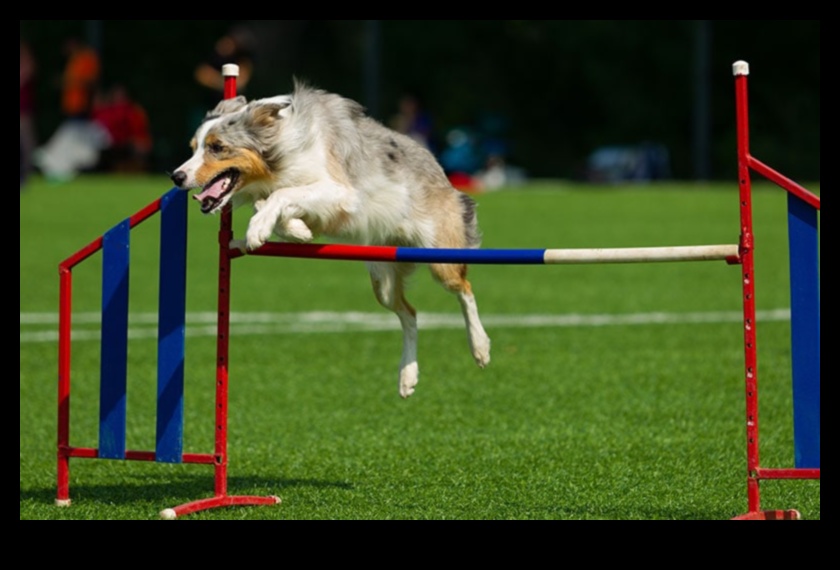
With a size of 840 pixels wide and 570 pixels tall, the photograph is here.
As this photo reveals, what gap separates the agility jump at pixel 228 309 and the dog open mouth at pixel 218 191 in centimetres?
12

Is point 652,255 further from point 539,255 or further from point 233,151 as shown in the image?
point 233,151

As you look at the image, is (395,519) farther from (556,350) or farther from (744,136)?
(556,350)

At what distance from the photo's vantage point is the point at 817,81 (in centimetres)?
3544

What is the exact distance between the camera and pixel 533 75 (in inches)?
1529

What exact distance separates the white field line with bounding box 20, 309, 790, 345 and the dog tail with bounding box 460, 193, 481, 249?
435 centimetres

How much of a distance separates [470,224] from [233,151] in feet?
4.76

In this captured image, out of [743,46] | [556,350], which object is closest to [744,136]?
[556,350]

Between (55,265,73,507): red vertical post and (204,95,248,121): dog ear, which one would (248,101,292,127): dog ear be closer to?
(204,95,248,121): dog ear

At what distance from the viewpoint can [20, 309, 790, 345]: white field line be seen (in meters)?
11.4

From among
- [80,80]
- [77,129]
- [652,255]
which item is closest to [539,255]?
[652,255]

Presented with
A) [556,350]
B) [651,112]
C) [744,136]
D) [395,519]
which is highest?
[651,112]

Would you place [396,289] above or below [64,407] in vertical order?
above

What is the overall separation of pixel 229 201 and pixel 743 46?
101ft

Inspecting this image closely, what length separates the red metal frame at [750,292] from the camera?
554 centimetres
